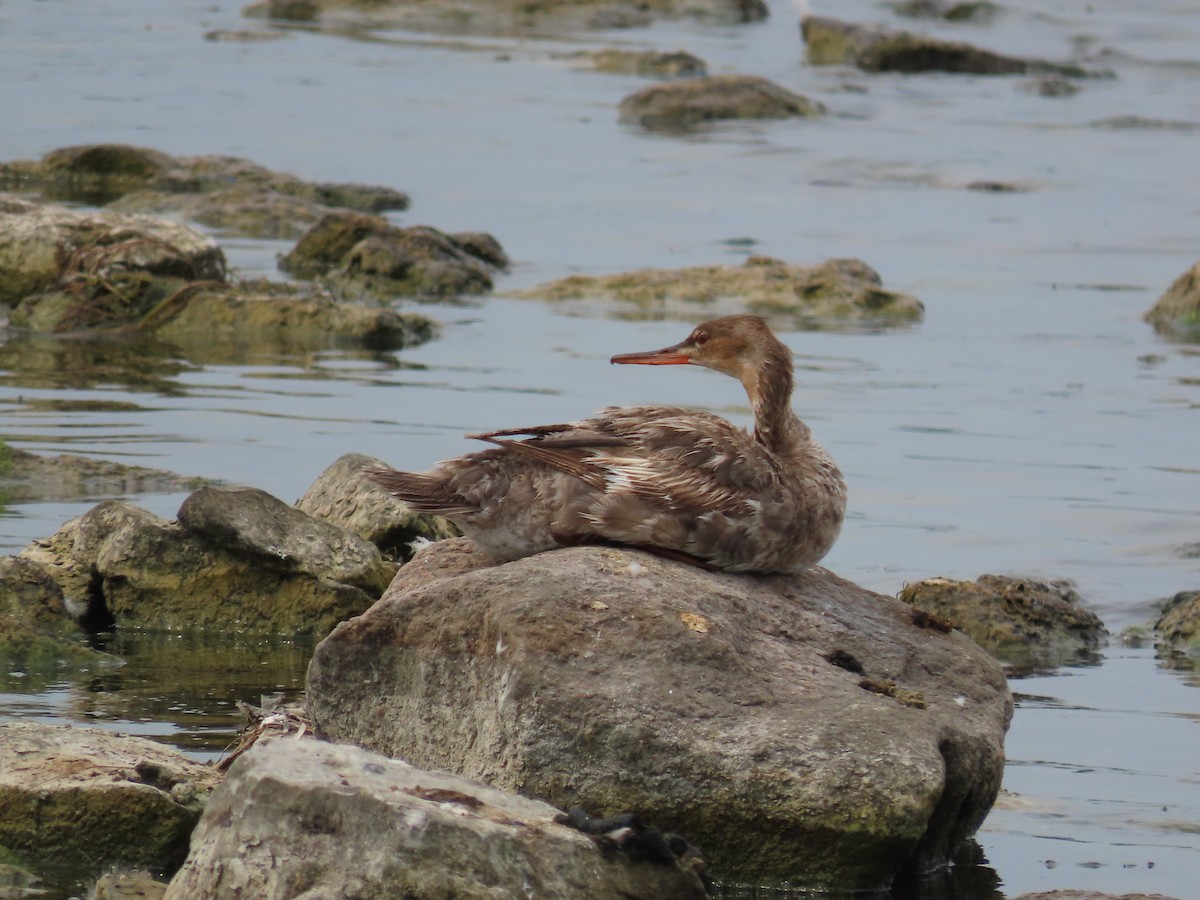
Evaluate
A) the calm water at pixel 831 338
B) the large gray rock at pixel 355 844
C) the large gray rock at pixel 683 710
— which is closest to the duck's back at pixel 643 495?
the large gray rock at pixel 683 710

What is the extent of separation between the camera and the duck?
6992 mm

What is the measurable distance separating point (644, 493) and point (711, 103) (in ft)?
77.5

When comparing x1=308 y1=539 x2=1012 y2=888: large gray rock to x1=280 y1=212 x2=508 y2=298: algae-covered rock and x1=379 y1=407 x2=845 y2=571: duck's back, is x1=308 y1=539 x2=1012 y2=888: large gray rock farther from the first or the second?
x1=280 y1=212 x2=508 y2=298: algae-covered rock

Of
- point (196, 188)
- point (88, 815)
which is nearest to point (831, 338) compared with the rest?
point (196, 188)

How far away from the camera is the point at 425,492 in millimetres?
7172

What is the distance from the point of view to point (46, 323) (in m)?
16.2

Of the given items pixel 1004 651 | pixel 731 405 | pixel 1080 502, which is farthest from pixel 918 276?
pixel 1004 651

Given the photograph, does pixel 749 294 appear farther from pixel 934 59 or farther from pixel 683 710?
pixel 934 59

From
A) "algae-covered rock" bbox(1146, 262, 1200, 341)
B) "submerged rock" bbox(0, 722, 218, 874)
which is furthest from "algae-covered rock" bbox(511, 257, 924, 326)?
"submerged rock" bbox(0, 722, 218, 874)

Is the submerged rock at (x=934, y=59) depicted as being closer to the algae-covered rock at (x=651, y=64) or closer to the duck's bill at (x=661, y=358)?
the algae-covered rock at (x=651, y=64)

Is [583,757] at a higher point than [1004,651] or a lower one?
higher

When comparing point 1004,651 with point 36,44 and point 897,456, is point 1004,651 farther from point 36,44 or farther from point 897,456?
point 36,44

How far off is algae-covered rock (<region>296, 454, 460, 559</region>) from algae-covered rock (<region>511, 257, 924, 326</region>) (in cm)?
760

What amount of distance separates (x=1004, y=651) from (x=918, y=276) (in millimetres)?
10463
